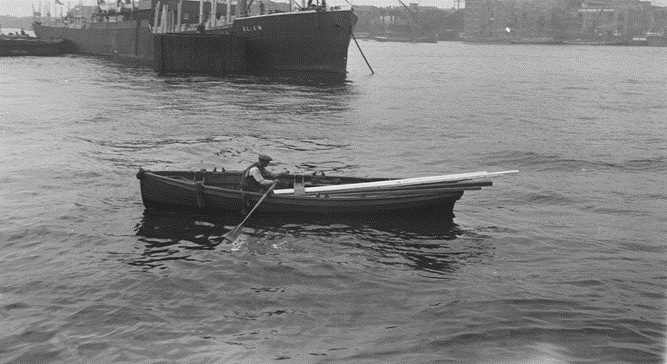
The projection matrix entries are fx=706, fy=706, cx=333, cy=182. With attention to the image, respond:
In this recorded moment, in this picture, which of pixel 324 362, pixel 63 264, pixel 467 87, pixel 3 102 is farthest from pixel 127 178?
pixel 467 87

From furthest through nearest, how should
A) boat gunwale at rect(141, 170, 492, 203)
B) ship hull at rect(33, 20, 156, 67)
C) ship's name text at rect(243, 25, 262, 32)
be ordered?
ship hull at rect(33, 20, 156, 67) → ship's name text at rect(243, 25, 262, 32) → boat gunwale at rect(141, 170, 492, 203)

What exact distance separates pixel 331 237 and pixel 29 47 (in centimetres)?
9745

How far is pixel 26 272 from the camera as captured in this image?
16.8 m

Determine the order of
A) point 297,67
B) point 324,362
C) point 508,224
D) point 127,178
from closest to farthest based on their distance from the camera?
point 324,362
point 508,224
point 127,178
point 297,67

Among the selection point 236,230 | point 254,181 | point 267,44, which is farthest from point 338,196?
point 267,44

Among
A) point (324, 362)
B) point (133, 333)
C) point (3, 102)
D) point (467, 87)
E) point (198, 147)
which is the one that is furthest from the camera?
point (467, 87)

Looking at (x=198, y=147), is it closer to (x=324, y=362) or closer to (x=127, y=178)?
(x=127, y=178)

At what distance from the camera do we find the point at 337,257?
17922 millimetres

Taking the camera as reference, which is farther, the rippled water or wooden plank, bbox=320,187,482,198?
wooden plank, bbox=320,187,482,198

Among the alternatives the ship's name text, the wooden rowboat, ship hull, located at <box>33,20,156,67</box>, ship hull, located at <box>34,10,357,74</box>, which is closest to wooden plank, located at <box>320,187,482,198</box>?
the wooden rowboat

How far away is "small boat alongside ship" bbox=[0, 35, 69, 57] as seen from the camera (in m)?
100

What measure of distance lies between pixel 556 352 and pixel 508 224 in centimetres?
843

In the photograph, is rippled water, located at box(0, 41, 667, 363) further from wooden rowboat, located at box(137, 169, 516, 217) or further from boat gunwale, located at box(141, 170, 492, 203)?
boat gunwale, located at box(141, 170, 492, 203)

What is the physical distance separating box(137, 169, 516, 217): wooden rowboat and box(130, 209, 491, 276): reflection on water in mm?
323
